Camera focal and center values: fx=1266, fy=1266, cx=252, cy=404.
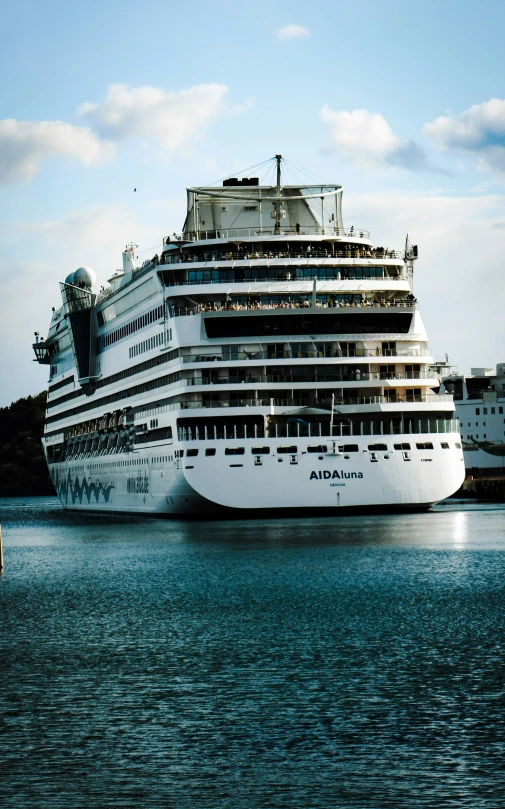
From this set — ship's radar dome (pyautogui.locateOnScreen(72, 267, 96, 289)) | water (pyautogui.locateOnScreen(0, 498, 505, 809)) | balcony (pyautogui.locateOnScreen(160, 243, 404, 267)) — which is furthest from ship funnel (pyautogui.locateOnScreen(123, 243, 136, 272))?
water (pyautogui.locateOnScreen(0, 498, 505, 809))

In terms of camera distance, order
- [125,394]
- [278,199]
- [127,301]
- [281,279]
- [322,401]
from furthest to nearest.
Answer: [127,301], [125,394], [278,199], [281,279], [322,401]

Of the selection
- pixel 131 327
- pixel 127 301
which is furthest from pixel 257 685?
pixel 127 301

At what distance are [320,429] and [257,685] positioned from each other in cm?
4678

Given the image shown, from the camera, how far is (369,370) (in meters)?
73.8

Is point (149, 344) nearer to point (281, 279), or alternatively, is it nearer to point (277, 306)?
point (281, 279)

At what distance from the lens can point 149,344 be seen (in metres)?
83.8

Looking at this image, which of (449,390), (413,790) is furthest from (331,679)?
(449,390)

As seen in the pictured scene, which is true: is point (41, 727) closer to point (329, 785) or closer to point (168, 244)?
point (329, 785)

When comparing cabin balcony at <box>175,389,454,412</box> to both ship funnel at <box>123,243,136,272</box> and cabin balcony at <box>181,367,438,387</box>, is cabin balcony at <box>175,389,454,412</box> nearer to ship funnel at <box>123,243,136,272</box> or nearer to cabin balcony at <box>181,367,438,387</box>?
cabin balcony at <box>181,367,438,387</box>

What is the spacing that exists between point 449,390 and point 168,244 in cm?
11029

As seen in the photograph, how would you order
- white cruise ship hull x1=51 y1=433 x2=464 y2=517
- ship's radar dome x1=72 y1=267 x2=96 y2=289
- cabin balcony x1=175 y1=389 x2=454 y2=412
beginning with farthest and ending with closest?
1. ship's radar dome x1=72 y1=267 x2=96 y2=289
2. cabin balcony x1=175 y1=389 x2=454 y2=412
3. white cruise ship hull x1=51 y1=433 x2=464 y2=517

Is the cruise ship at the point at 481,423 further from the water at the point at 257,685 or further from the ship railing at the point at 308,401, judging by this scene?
the water at the point at 257,685

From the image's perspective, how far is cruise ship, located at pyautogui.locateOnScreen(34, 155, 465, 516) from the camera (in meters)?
69.6

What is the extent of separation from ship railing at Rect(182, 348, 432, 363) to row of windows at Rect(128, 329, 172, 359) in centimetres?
402
